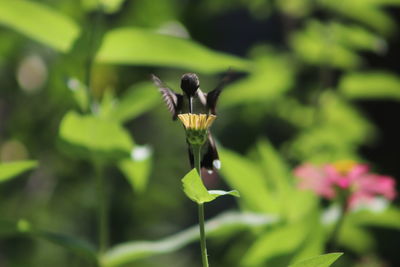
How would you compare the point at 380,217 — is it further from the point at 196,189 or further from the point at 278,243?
the point at 196,189

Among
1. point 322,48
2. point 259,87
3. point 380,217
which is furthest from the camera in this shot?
point 322,48

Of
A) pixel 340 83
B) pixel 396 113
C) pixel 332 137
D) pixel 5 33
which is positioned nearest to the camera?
pixel 332 137

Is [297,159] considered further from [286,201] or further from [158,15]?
[158,15]

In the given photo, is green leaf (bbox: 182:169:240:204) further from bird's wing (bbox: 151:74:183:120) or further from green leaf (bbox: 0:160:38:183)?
Result: green leaf (bbox: 0:160:38:183)

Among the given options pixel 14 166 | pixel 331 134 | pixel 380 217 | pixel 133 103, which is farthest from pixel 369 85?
pixel 14 166

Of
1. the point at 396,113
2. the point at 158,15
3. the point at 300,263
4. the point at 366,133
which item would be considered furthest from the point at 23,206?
the point at 300,263

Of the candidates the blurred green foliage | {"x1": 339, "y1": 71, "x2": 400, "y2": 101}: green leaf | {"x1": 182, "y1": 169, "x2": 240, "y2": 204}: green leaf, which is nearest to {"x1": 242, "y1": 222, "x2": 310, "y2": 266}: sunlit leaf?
the blurred green foliage
